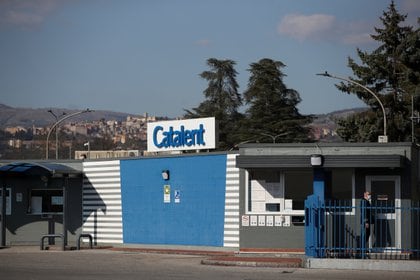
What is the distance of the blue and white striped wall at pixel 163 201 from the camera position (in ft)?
93.0

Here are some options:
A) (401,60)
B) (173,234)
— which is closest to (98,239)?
(173,234)

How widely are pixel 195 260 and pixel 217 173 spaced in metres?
4.27

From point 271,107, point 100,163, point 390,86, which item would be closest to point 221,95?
point 271,107

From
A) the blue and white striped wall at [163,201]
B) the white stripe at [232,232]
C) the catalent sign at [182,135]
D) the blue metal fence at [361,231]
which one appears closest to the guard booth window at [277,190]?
the blue and white striped wall at [163,201]

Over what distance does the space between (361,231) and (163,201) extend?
8.89m

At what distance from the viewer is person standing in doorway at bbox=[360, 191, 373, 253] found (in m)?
23.5

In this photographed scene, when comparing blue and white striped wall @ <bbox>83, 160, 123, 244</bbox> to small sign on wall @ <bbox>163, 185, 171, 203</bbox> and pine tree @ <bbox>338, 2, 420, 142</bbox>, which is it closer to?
small sign on wall @ <bbox>163, 185, 171, 203</bbox>

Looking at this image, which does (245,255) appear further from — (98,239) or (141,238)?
(98,239)

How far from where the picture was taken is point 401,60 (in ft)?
232

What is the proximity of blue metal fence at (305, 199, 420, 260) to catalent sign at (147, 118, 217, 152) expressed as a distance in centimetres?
676

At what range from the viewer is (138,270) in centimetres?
2170

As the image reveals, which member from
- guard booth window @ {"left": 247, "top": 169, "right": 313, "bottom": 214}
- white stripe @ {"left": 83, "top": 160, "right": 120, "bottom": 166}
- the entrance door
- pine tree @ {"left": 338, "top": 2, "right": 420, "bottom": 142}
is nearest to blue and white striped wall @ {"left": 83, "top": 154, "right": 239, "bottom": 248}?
white stripe @ {"left": 83, "top": 160, "right": 120, "bottom": 166}

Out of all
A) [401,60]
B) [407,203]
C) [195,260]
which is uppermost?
[401,60]

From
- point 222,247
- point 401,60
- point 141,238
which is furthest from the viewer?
point 401,60
